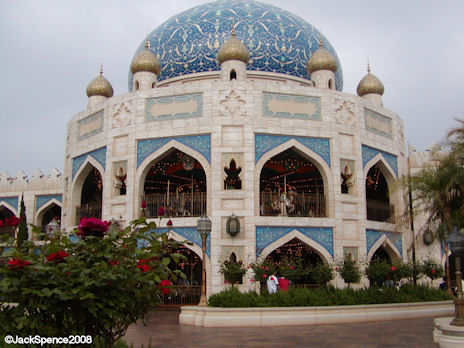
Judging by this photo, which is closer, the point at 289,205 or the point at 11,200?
the point at 289,205

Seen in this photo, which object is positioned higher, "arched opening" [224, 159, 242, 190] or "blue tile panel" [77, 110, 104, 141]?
"blue tile panel" [77, 110, 104, 141]

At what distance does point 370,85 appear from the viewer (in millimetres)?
19344

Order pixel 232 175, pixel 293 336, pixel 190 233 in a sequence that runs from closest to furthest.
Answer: pixel 293 336
pixel 190 233
pixel 232 175

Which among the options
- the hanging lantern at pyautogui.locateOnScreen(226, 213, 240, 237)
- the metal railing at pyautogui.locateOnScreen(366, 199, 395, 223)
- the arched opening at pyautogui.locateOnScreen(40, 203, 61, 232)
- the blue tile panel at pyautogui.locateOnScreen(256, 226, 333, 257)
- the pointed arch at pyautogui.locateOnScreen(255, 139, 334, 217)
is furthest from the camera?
the arched opening at pyautogui.locateOnScreen(40, 203, 61, 232)

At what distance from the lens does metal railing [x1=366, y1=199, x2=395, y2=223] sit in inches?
690

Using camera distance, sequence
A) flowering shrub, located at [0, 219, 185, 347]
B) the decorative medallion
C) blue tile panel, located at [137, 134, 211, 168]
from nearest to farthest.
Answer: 1. flowering shrub, located at [0, 219, 185, 347]
2. blue tile panel, located at [137, 134, 211, 168]
3. the decorative medallion

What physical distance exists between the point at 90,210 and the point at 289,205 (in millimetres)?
6740

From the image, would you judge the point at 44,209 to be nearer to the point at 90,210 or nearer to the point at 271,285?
the point at 90,210

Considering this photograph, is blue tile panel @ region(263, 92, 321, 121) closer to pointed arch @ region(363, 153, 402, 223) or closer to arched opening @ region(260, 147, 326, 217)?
arched opening @ region(260, 147, 326, 217)

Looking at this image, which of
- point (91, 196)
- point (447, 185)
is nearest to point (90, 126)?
point (91, 196)

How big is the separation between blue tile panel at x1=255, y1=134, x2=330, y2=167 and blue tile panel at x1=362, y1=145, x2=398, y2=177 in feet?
5.22

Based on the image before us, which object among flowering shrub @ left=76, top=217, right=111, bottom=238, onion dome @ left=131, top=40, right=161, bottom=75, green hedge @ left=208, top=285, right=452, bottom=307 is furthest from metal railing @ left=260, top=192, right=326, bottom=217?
flowering shrub @ left=76, top=217, right=111, bottom=238

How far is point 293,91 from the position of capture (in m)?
16.2

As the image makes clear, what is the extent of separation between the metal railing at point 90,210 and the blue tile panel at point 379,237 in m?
8.82
